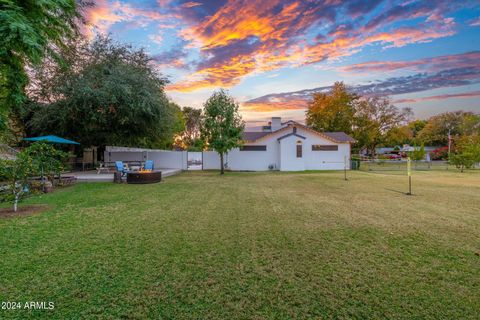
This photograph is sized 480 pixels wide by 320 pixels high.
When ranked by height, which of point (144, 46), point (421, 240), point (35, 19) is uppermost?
point (144, 46)

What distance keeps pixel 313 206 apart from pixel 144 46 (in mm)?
18847

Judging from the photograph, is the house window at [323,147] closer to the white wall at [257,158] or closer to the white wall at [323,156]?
the white wall at [323,156]

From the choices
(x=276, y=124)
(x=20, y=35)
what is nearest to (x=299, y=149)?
(x=276, y=124)

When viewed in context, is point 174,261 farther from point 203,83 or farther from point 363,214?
point 203,83

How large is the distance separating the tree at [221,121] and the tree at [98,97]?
133 inches

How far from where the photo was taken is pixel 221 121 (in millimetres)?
18922

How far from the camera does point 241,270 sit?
3.20 metres

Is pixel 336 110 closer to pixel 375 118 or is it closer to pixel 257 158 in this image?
pixel 375 118

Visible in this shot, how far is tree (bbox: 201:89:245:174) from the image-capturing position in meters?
18.6

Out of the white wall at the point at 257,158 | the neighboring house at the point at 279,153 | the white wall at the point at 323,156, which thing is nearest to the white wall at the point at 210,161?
the neighboring house at the point at 279,153

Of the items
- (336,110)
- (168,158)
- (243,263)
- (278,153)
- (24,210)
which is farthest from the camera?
(336,110)

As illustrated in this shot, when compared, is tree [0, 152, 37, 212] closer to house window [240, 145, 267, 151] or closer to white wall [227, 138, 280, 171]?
white wall [227, 138, 280, 171]

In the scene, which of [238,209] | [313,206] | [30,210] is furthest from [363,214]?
[30,210]

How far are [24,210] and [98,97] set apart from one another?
10325 millimetres
